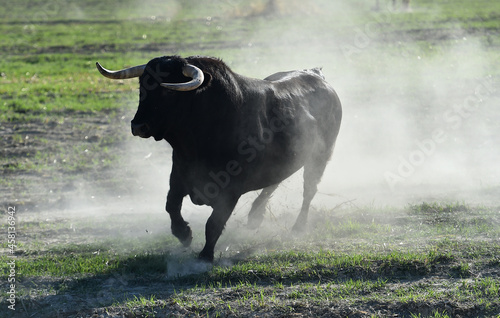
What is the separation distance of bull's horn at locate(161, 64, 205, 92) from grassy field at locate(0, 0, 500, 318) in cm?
189

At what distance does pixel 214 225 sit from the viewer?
7402mm

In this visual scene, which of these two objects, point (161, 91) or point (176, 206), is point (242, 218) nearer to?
point (176, 206)

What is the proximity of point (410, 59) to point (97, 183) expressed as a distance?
13667 mm

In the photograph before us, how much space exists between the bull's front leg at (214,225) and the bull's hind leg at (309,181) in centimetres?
168

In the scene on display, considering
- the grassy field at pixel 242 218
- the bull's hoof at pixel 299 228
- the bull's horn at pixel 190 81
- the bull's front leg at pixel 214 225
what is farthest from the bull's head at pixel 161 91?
the bull's hoof at pixel 299 228

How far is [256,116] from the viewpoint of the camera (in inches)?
303

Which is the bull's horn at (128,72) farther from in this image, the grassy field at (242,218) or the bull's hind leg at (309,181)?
the bull's hind leg at (309,181)

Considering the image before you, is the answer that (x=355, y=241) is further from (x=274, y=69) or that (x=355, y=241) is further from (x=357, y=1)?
(x=357, y=1)

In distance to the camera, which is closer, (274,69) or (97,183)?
(97,183)

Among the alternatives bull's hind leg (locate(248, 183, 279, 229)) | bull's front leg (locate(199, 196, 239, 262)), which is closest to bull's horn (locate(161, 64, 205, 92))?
bull's front leg (locate(199, 196, 239, 262))

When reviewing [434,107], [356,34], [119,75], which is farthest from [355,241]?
[356,34]

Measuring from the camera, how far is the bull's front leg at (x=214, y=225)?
24.2 ft

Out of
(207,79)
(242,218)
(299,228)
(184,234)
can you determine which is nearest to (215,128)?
(207,79)

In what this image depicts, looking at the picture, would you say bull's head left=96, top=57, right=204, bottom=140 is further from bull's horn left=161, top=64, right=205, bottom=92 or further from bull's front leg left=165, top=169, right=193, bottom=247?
bull's front leg left=165, top=169, right=193, bottom=247
